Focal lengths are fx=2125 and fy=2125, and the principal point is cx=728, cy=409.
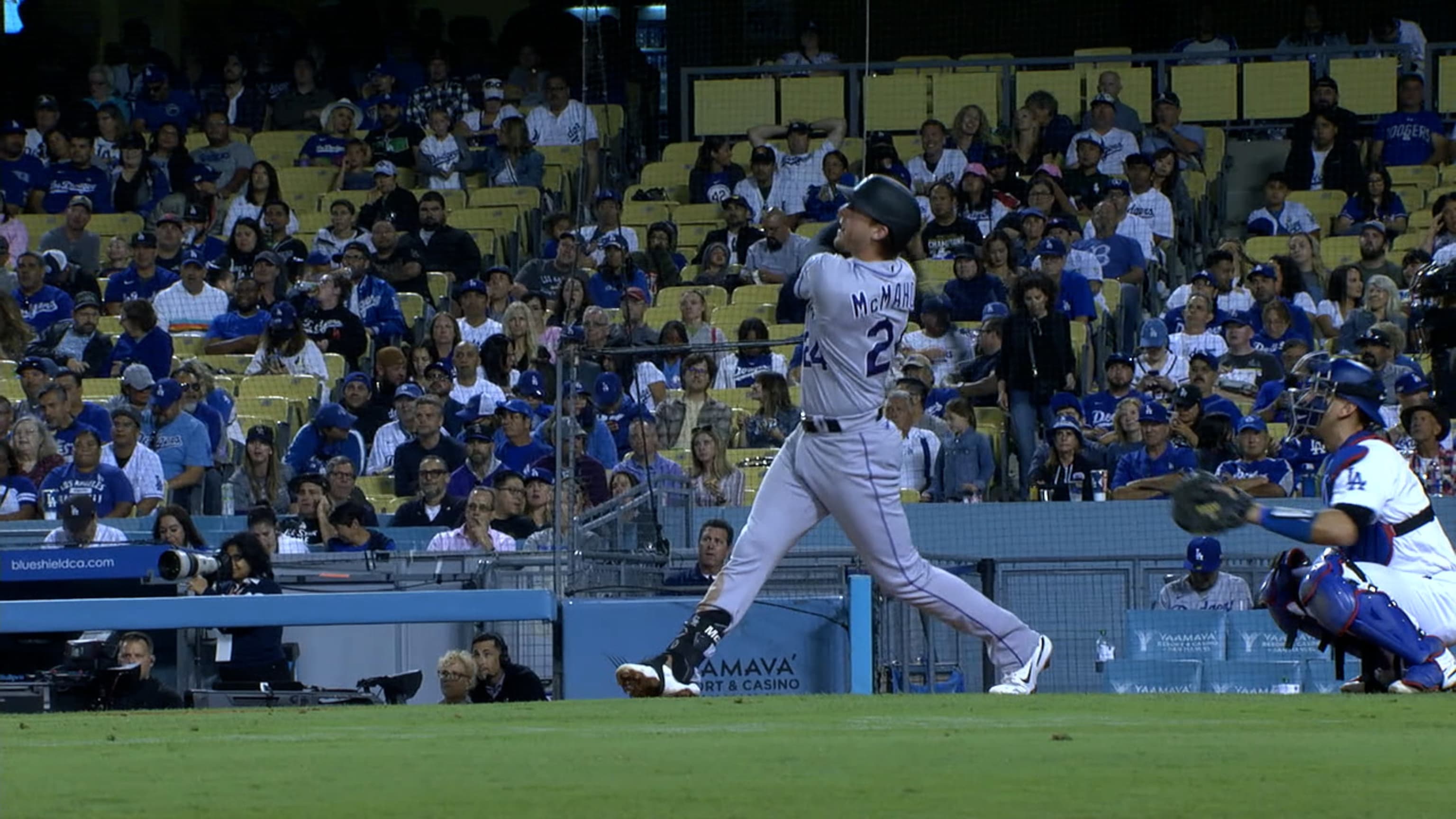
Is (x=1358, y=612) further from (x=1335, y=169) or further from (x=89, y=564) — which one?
(x=1335, y=169)

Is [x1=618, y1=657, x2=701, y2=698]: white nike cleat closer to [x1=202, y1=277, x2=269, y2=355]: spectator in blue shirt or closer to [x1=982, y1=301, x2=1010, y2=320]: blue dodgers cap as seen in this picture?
[x1=982, y1=301, x2=1010, y2=320]: blue dodgers cap

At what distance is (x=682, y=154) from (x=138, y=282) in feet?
16.2

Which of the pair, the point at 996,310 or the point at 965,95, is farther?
the point at 965,95

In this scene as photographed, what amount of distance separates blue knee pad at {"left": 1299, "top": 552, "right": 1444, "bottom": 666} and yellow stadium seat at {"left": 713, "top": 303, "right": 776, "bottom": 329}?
318 inches

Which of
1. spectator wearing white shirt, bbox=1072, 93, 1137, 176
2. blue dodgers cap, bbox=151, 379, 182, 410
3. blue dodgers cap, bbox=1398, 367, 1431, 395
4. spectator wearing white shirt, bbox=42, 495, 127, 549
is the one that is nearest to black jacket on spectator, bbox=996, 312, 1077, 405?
blue dodgers cap, bbox=1398, 367, 1431, 395

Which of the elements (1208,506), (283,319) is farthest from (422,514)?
(1208,506)

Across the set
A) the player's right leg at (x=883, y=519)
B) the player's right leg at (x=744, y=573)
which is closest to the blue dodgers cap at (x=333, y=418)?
the player's right leg at (x=744, y=573)

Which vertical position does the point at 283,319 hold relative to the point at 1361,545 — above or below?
above

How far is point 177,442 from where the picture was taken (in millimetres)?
14047

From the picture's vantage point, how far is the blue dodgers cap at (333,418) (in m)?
14.1

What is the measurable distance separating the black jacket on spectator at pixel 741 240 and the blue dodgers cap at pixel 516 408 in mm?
3412

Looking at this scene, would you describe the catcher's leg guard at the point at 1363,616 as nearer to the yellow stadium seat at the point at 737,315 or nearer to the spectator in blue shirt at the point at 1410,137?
the yellow stadium seat at the point at 737,315

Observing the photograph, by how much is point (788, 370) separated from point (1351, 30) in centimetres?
913

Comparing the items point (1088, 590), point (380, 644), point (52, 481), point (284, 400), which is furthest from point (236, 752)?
point (284, 400)
